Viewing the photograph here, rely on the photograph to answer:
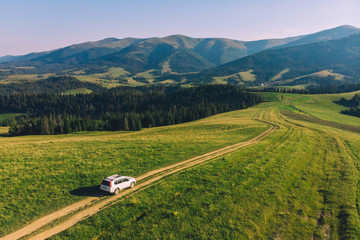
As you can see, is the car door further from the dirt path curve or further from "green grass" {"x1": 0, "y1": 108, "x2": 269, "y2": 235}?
"green grass" {"x1": 0, "y1": 108, "x2": 269, "y2": 235}

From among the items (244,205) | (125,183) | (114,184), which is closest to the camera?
(244,205)

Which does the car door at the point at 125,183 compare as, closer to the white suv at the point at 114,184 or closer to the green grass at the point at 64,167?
the white suv at the point at 114,184

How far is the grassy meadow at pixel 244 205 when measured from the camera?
57.6 ft

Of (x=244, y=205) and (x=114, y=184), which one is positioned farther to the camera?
(x=114, y=184)

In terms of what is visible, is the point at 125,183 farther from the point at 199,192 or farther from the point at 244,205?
the point at 244,205

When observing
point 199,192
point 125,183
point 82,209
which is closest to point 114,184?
point 125,183

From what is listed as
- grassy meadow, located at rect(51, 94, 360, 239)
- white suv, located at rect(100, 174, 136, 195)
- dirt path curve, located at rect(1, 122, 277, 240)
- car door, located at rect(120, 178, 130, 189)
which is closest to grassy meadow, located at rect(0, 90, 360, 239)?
grassy meadow, located at rect(51, 94, 360, 239)

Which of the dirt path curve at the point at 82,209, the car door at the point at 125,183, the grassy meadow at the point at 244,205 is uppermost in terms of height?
the car door at the point at 125,183

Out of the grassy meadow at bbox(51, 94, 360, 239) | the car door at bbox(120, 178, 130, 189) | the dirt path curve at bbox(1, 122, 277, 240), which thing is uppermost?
the car door at bbox(120, 178, 130, 189)

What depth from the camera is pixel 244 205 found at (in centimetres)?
2134

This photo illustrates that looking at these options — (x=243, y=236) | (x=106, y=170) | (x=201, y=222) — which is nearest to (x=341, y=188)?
(x=243, y=236)

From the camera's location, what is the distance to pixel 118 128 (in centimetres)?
12081

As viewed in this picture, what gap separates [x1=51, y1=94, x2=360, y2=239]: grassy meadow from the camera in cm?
1756

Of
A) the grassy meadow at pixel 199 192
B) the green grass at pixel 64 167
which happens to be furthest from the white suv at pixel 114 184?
the green grass at pixel 64 167
